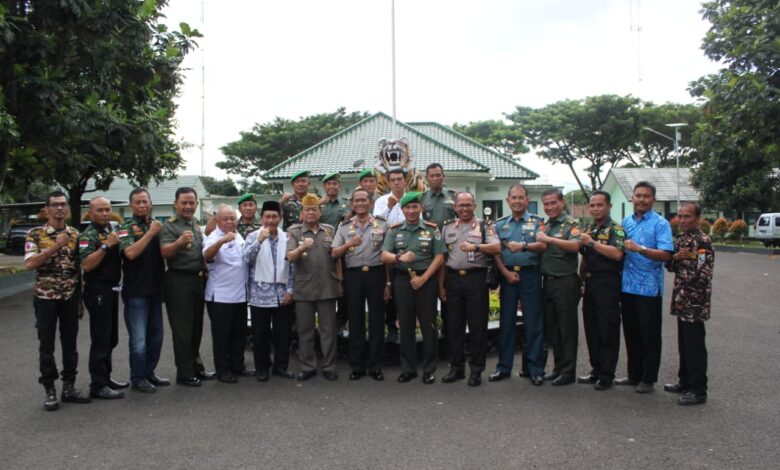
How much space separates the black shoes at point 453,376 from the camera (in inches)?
217

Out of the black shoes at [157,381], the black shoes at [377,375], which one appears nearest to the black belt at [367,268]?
the black shoes at [377,375]

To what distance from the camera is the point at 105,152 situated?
11.4 metres

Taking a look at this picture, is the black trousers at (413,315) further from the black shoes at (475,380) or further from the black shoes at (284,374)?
the black shoes at (284,374)

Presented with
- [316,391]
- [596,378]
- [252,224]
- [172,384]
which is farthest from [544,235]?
[172,384]

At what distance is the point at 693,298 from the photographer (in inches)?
188

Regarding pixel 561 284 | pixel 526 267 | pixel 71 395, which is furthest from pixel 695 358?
pixel 71 395

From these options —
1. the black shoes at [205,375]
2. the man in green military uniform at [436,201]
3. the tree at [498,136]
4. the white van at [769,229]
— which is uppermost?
the tree at [498,136]

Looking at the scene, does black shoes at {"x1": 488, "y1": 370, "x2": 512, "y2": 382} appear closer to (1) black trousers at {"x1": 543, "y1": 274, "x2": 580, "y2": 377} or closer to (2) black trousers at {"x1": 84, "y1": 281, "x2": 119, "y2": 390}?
(1) black trousers at {"x1": 543, "y1": 274, "x2": 580, "y2": 377}

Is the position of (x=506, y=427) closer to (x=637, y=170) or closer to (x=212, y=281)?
(x=212, y=281)

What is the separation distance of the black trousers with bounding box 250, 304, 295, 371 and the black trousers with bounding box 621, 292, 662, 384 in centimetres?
321

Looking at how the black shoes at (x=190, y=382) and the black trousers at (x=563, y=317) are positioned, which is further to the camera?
the black shoes at (x=190, y=382)

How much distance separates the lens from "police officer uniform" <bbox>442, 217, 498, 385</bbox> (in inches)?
214

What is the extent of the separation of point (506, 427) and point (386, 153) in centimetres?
450

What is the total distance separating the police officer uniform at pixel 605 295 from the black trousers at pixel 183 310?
3.62m
